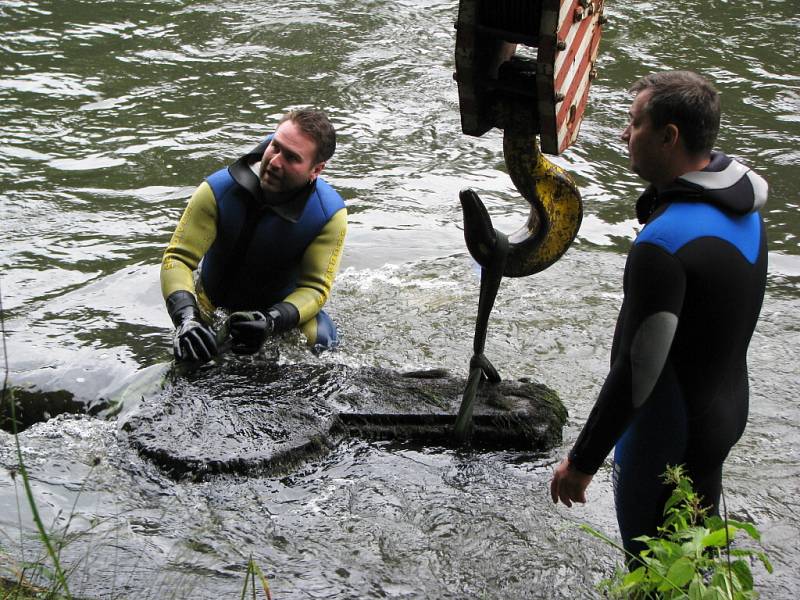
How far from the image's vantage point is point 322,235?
5.22 meters

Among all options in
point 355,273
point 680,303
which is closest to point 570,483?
point 680,303

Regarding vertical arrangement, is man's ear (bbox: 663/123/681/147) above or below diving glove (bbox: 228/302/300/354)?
above

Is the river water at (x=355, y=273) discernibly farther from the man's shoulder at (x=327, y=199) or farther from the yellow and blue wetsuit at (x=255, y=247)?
the man's shoulder at (x=327, y=199)

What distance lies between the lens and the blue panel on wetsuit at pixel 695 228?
2826 mm

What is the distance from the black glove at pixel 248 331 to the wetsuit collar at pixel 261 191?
654 millimetres

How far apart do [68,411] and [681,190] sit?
Result: 2975 mm

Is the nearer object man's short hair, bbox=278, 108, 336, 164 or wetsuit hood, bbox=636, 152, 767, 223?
wetsuit hood, bbox=636, 152, 767, 223

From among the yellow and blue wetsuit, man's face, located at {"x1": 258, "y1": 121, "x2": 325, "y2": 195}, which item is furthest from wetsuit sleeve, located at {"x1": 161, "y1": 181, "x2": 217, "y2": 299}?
man's face, located at {"x1": 258, "y1": 121, "x2": 325, "y2": 195}

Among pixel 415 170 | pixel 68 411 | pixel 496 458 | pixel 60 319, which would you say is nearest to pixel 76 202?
pixel 60 319

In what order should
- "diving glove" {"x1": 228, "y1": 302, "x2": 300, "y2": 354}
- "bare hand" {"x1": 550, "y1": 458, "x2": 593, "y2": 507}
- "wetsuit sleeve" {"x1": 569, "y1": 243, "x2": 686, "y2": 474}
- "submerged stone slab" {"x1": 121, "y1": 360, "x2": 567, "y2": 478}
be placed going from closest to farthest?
1. "wetsuit sleeve" {"x1": 569, "y1": 243, "x2": 686, "y2": 474}
2. "bare hand" {"x1": 550, "y1": 458, "x2": 593, "y2": 507}
3. "submerged stone slab" {"x1": 121, "y1": 360, "x2": 567, "y2": 478}
4. "diving glove" {"x1": 228, "y1": 302, "x2": 300, "y2": 354}

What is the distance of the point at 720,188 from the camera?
2912 mm

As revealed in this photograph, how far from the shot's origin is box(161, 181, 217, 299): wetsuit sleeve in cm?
499

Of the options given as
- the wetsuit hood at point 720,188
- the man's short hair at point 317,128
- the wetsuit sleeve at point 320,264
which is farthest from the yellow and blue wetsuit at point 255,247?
the wetsuit hood at point 720,188

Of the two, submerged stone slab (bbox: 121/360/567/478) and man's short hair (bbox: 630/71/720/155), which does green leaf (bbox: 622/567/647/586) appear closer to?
man's short hair (bbox: 630/71/720/155)
